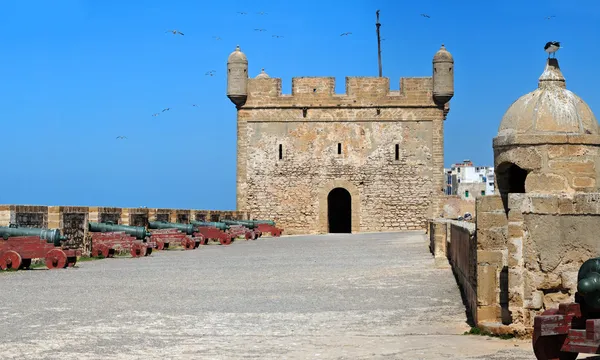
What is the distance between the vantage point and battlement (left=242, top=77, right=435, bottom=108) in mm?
32281

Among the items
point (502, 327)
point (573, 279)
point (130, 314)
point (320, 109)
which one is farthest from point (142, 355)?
point (320, 109)

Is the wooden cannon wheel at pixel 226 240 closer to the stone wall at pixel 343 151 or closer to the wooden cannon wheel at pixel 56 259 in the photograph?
the stone wall at pixel 343 151

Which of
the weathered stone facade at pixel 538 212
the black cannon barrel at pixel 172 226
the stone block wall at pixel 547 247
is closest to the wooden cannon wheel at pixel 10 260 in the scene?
the black cannon barrel at pixel 172 226

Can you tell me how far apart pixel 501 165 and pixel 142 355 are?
11.3 feet

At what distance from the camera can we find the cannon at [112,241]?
56.9 feet

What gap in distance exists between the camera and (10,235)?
13953 millimetres

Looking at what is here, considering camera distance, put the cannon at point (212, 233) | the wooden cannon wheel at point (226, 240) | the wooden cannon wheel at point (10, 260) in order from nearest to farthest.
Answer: the wooden cannon wheel at point (10, 260) → the cannon at point (212, 233) → the wooden cannon wheel at point (226, 240)

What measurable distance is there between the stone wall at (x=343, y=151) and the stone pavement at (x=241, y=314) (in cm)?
1826

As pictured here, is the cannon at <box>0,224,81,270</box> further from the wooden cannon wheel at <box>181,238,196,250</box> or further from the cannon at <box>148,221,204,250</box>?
the wooden cannon wheel at <box>181,238,196,250</box>

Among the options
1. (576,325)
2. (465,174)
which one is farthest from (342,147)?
(465,174)

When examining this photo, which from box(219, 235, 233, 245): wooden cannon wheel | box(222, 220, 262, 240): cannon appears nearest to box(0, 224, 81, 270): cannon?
box(219, 235, 233, 245): wooden cannon wheel

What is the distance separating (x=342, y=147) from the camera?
32.7 m

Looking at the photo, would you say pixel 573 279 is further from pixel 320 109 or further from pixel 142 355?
pixel 320 109

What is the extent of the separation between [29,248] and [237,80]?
777 inches
